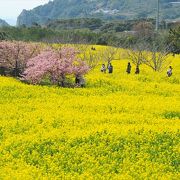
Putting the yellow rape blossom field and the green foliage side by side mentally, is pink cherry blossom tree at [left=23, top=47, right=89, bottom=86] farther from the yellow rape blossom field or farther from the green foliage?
the green foliage

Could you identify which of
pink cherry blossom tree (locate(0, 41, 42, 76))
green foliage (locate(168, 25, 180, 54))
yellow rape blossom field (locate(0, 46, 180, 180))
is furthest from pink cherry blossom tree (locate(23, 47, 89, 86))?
green foliage (locate(168, 25, 180, 54))

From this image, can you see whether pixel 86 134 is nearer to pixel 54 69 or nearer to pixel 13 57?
pixel 54 69

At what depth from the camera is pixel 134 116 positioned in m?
25.7

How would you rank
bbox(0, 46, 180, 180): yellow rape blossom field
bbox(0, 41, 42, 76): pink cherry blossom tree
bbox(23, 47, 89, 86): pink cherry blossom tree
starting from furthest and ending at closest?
bbox(0, 41, 42, 76): pink cherry blossom tree → bbox(23, 47, 89, 86): pink cherry blossom tree → bbox(0, 46, 180, 180): yellow rape blossom field

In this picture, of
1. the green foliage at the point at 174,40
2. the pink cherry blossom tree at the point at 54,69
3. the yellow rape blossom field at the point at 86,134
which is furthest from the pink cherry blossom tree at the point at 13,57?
the green foliage at the point at 174,40

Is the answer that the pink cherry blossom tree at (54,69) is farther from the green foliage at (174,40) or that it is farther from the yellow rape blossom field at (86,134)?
the green foliage at (174,40)

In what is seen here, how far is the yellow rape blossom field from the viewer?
16719 millimetres

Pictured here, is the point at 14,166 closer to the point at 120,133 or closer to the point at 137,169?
the point at 137,169

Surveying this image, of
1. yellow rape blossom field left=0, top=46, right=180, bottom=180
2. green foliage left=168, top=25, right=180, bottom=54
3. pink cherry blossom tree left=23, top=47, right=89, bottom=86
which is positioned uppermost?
green foliage left=168, top=25, right=180, bottom=54

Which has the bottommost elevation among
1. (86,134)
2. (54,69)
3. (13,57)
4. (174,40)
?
(86,134)

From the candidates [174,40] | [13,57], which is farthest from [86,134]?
[174,40]

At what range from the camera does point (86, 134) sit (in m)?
20.8

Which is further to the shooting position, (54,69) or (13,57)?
(13,57)

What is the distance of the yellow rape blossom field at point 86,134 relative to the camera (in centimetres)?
1672
